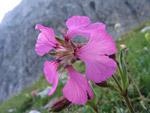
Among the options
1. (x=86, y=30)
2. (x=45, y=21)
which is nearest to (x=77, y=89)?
(x=86, y=30)

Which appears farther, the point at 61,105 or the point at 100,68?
the point at 61,105

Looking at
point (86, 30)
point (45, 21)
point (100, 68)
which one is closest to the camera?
point (100, 68)

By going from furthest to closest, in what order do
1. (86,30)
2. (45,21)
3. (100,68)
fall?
1. (45,21)
2. (86,30)
3. (100,68)

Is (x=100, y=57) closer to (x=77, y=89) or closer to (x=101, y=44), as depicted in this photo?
(x=101, y=44)

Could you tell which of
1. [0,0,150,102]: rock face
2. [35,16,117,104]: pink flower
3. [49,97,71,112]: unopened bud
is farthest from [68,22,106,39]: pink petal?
[0,0,150,102]: rock face

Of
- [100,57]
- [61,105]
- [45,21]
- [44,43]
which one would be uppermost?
[45,21]

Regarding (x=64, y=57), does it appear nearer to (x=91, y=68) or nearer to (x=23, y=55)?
(x=91, y=68)

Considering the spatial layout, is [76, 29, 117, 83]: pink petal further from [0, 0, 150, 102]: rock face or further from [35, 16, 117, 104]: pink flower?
[0, 0, 150, 102]: rock face

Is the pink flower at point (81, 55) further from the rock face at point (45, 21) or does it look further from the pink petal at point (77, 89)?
the rock face at point (45, 21)
